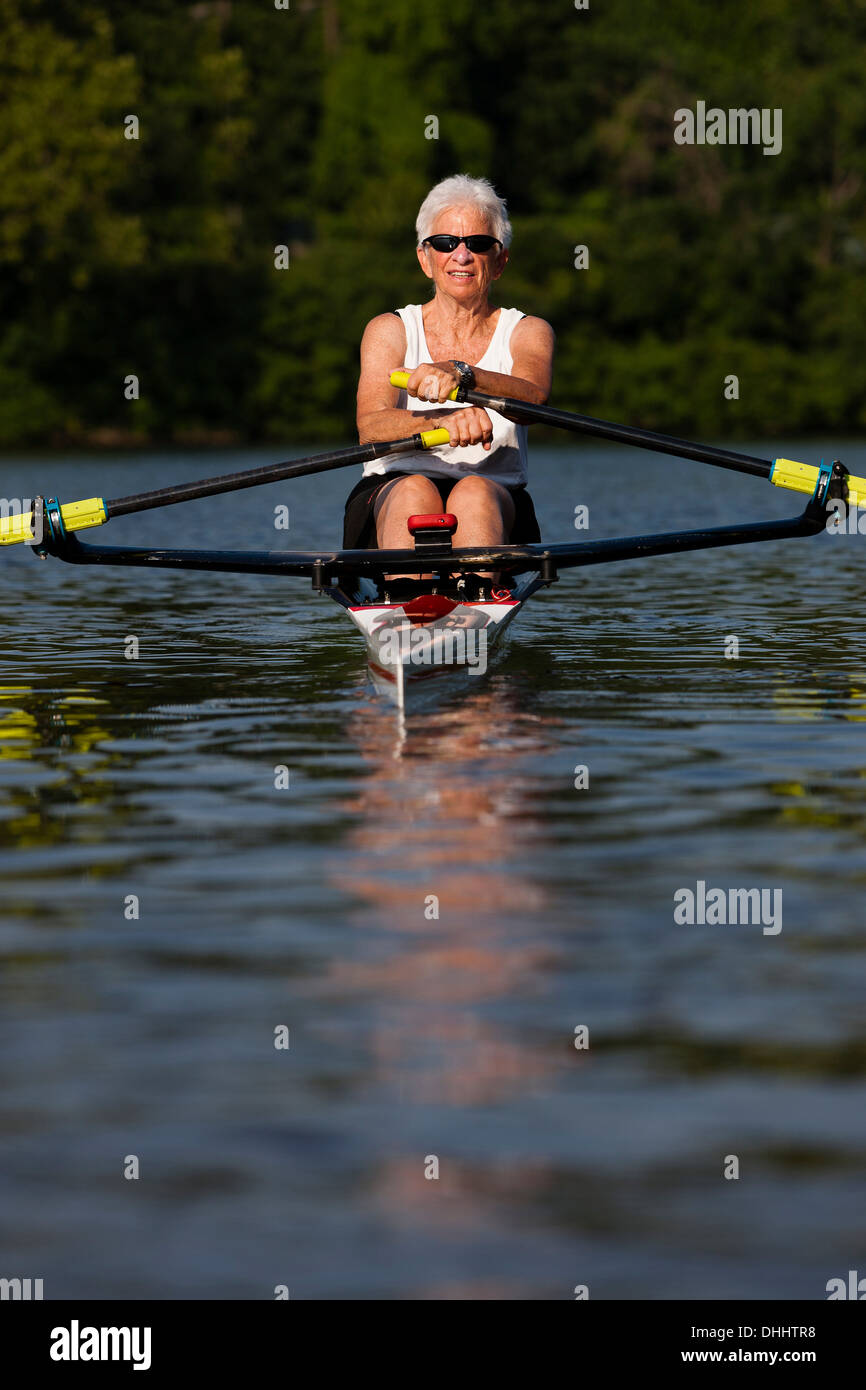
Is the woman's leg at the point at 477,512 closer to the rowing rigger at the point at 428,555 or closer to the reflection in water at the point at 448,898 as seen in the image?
the rowing rigger at the point at 428,555

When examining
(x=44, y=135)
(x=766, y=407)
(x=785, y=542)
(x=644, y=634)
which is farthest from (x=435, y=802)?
(x=766, y=407)

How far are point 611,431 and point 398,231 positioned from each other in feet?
162

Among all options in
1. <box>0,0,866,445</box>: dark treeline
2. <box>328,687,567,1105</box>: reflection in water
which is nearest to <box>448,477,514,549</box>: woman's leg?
<box>328,687,567,1105</box>: reflection in water

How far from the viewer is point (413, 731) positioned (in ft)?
25.1

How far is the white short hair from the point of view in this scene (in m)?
9.03

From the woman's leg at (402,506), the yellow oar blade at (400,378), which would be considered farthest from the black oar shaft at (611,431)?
the woman's leg at (402,506)

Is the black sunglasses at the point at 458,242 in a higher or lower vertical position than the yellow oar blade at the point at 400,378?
higher

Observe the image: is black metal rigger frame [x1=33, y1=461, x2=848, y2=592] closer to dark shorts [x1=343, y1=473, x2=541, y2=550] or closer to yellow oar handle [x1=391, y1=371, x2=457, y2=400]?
dark shorts [x1=343, y1=473, x2=541, y2=550]

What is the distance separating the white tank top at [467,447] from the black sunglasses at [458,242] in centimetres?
30

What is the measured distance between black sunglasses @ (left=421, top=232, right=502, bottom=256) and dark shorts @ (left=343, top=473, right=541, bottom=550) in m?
0.89

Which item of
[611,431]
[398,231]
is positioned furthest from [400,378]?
[398,231]

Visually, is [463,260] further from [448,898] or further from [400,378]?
[448,898]

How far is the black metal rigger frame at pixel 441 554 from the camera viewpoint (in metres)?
8.46

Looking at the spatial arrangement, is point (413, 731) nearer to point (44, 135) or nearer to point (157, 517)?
point (157, 517)
